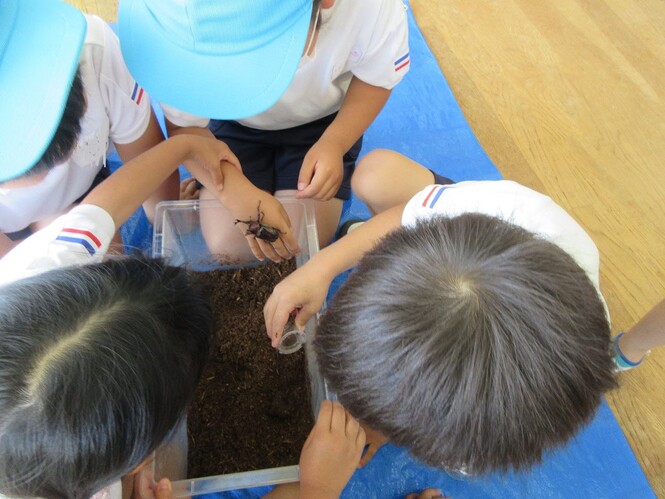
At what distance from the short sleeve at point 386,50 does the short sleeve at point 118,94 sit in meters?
0.47

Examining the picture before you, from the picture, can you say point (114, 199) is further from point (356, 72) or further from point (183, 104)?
point (356, 72)

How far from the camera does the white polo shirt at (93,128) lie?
89 cm

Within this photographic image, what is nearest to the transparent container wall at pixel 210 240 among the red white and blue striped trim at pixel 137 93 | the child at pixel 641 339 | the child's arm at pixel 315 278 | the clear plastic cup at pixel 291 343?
the clear plastic cup at pixel 291 343

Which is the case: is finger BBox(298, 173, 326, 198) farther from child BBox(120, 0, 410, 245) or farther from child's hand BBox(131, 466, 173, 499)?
child's hand BBox(131, 466, 173, 499)

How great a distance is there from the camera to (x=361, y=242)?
37.4 inches

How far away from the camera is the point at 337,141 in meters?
1.08

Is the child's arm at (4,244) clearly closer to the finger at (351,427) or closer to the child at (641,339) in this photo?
the finger at (351,427)

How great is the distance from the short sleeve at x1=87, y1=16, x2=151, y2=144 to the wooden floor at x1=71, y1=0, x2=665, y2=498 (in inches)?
34.7

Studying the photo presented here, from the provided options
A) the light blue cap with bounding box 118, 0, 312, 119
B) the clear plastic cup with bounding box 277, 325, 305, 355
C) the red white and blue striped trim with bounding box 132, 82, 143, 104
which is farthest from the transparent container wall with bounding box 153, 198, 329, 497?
the light blue cap with bounding box 118, 0, 312, 119

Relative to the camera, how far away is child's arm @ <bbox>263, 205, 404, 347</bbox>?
2.91ft

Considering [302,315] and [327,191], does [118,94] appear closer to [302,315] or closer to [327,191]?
[327,191]

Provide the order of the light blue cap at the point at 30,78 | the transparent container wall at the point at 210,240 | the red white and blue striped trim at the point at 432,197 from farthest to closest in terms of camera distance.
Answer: the transparent container wall at the point at 210,240
the red white and blue striped trim at the point at 432,197
the light blue cap at the point at 30,78

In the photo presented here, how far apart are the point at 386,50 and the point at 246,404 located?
Answer: 802 millimetres

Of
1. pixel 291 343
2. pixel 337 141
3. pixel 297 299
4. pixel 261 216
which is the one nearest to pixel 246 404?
pixel 291 343
